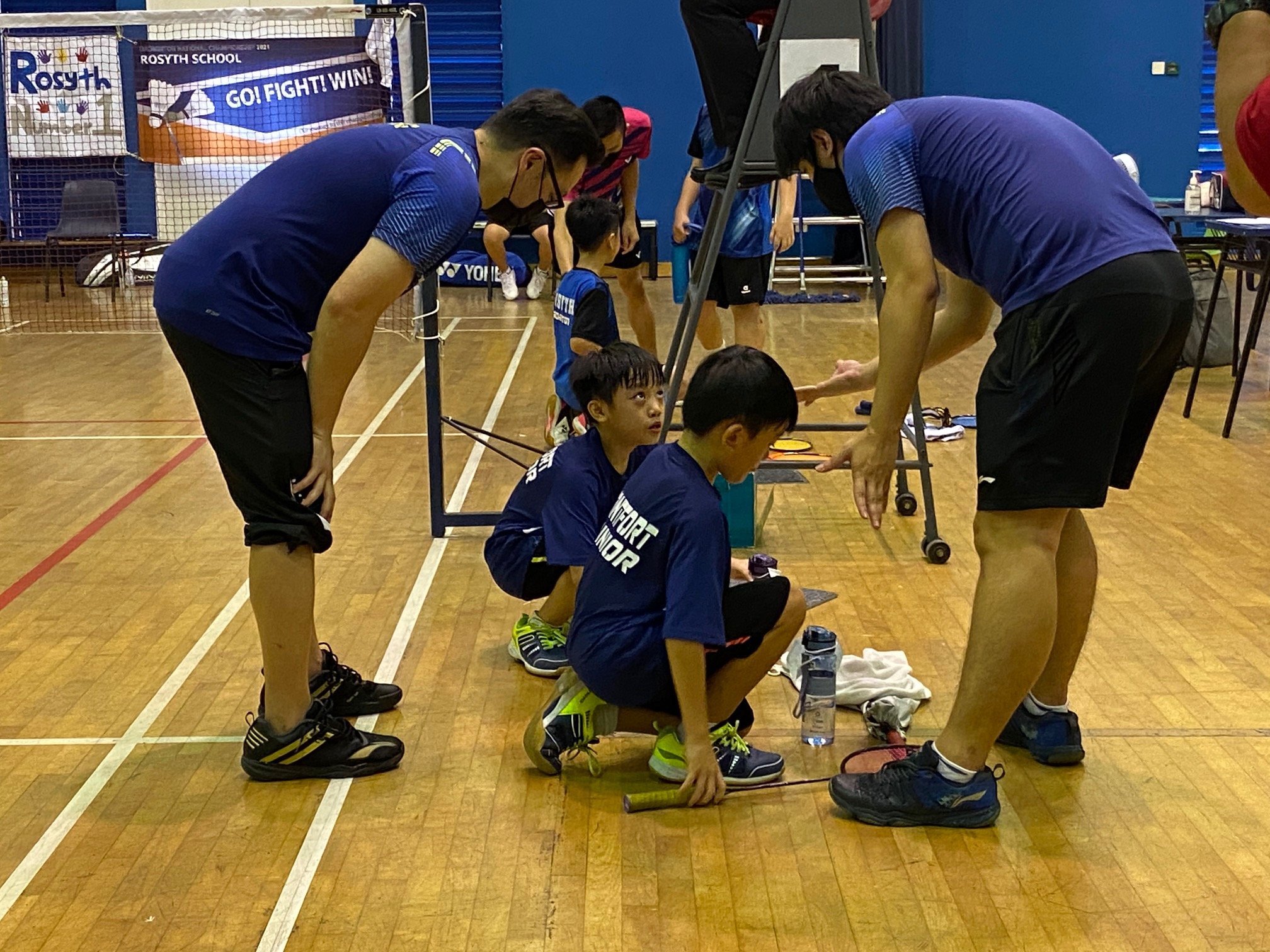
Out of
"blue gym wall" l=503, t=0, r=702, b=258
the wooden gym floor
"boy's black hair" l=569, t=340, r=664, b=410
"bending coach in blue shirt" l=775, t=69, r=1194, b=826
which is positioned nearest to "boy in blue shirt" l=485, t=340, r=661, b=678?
"boy's black hair" l=569, t=340, r=664, b=410

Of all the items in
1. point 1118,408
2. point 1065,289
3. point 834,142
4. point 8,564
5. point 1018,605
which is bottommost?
point 8,564

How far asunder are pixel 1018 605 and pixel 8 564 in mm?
3259

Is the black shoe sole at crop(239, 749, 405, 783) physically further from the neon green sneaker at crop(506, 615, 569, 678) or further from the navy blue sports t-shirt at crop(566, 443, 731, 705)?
the neon green sneaker at crop(506, 615, 569, 678)

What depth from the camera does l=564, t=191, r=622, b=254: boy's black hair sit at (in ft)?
15.8

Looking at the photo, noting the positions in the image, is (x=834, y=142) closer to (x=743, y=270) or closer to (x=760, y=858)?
(x=760, y=858)

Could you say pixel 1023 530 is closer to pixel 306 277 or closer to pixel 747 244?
pixel 306 277

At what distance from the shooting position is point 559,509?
10.7 feet

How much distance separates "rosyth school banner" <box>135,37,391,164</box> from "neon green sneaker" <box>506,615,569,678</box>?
24.8 feet

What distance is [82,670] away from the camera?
3.53 m

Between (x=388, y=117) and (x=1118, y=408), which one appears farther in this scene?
(x=388, y=117)

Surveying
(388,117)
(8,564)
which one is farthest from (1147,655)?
(388,117)

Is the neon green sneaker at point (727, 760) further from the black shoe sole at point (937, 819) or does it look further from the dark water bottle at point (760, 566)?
the dark water bottle at point (760, 566)

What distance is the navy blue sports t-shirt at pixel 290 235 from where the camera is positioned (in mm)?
2691

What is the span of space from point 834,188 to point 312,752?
1.57m
